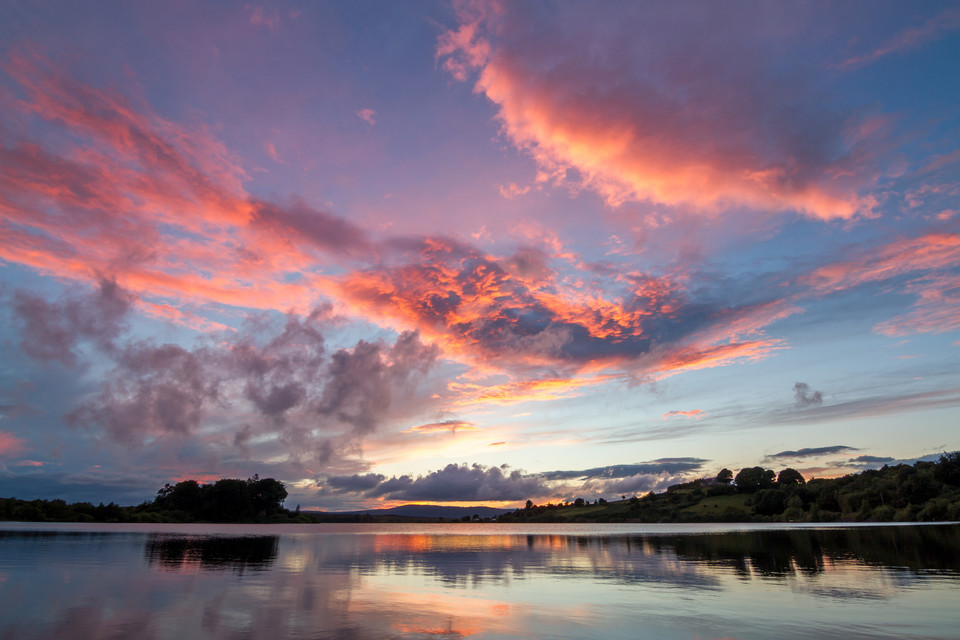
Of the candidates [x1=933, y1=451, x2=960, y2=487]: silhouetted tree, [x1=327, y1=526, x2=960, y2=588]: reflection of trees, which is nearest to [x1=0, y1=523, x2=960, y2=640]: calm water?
[x1=327, y1=526, x2=960, y2=588]: reflection of trees

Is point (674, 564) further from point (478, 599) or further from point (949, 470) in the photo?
point (949, 470)

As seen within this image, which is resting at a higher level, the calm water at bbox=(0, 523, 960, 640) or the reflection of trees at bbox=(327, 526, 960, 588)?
the calm water at bbox=(0, 523, 960, 640)

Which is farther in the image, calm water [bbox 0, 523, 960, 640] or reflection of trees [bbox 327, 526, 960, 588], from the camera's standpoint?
reflection of trees [bbox 327, 526, 960, 588]

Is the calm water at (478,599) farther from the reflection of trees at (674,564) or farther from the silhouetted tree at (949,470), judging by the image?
the silhouetted tree at (949,470)

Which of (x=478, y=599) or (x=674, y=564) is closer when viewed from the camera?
(x=478, y=599)

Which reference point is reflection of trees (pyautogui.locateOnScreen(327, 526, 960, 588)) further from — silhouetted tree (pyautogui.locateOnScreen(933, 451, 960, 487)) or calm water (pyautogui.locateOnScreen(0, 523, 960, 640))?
silhouetted tree (pyautogui.locateOnScreen(933, 451, 960, 487))

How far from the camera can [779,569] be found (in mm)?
39344

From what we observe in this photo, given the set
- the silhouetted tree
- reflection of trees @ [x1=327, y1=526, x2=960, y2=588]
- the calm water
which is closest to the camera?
the calm water

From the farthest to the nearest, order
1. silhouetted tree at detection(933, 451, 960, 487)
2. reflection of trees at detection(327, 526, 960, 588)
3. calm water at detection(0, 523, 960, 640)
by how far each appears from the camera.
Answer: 1. silhouetted tree at detection(933, 451, 960, 487)
2. reflection of trees at detection(327, 526, 960, 588)
3. calm water at detection(0, 523, 960, 640)

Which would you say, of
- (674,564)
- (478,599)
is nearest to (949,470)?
(674,564)

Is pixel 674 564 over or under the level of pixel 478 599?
under

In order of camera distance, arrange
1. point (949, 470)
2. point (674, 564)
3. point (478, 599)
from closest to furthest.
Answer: point (478, 599) → point (674, 564) → point (949, 470)

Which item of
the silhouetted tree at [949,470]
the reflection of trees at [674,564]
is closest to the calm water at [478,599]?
the reflection of trees at [674,564]

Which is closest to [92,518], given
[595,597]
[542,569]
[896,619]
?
[542,569]
